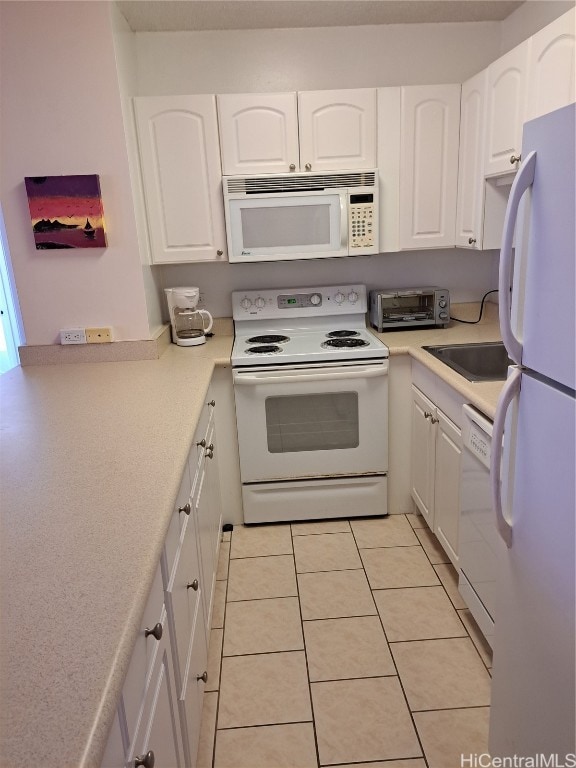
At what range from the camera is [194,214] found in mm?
2633

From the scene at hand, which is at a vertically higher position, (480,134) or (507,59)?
(507,59)

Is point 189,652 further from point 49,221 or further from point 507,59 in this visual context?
point 507,59

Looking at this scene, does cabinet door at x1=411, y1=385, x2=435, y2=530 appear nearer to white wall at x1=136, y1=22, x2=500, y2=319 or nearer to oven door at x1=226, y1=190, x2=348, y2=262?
oven door at x1=226, y1=190, x2=348, y2=262

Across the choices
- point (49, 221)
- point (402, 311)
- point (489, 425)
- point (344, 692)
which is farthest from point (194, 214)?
point (344, 692)

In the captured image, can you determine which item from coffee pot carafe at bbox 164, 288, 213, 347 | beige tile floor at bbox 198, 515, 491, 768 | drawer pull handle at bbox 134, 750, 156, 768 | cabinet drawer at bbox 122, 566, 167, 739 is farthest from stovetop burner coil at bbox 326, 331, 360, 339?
drawer pull handle at bbox 134, 750, 156, 768

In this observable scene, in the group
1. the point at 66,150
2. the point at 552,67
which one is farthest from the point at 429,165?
the point at 66,150

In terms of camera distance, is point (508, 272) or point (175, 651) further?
point (175, 651)

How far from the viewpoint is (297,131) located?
256 centimetres

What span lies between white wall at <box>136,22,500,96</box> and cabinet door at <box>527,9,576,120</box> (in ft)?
3.11

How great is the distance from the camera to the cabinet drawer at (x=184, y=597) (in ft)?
4.17

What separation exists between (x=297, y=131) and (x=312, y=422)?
1.43 m

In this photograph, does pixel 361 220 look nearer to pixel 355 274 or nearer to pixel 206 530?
pixel 355 274

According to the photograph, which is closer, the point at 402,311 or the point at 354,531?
the point at 354,531

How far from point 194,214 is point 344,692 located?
2.17 m
